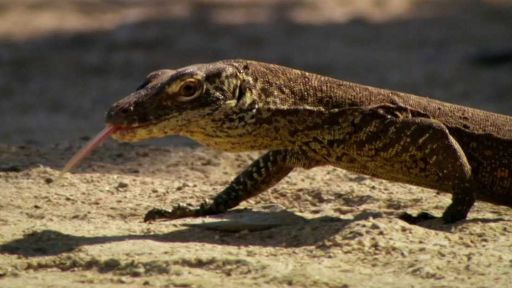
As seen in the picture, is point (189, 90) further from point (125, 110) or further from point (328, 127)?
point (328, 127)

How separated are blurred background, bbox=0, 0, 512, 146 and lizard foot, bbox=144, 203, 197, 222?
6.46 meters

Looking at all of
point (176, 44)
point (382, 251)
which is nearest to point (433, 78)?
point (176, 44)

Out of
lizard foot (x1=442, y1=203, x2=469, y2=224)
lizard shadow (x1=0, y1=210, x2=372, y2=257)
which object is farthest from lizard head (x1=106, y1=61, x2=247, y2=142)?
lizard foot (x1=442, y1=203, x2=469, y2=224)

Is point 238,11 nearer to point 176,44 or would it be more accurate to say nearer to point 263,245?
point 176,44

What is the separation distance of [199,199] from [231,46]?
35.8 feet

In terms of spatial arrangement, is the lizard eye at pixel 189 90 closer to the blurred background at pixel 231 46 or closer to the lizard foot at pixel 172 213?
the lizard foot at pixel 172 213

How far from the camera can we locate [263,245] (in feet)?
23.9

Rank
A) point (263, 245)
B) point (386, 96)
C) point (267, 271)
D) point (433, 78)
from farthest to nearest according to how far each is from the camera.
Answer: point (433, 78), point (386, 96), point (263, 245), point (267, 271)

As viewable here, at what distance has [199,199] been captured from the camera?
8703mm

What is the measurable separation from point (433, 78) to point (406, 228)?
412 inches

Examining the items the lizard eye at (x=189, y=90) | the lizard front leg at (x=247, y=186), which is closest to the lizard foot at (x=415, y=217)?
the lizard front leg at (x=247, y=186)

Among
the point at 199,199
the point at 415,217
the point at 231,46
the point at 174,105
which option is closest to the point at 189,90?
the point at 174,105

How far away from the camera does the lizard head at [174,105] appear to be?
7279 mm

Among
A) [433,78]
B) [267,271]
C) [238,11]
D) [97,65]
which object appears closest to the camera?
[267,271]
